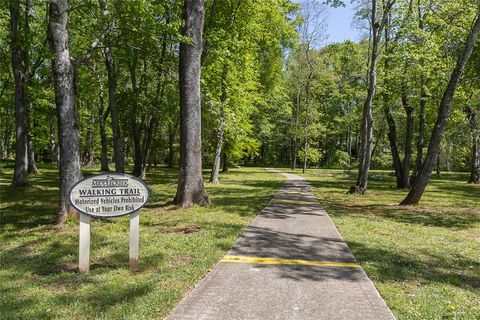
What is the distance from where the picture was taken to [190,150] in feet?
36.5

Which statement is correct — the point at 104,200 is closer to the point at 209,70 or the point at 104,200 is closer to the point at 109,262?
the point at 109,262

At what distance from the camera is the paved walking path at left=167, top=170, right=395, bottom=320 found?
4.13 metres

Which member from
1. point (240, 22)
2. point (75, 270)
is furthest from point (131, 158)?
point (75, 270)

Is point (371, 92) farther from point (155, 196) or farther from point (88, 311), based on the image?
point (88, 311)

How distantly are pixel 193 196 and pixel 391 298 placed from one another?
7271 mm

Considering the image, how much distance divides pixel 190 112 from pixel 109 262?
6064mm

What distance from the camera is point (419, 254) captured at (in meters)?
6.92

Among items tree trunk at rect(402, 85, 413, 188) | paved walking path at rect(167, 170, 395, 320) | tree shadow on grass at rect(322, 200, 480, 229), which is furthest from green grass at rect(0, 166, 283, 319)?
tree trunk at rect(402, 85, 413, 188)

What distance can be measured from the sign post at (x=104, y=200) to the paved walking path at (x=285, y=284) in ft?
4.69

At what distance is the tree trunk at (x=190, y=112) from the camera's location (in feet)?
36.3

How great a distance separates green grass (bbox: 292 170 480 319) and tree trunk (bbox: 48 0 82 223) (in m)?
6.04

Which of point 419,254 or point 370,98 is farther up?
point 370,98

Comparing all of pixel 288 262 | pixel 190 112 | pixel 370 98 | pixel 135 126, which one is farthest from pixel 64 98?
pixel 135 126

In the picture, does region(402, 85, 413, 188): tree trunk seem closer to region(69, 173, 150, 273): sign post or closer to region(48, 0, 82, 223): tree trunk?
region(48, 0, 82, 223): tree trunk
